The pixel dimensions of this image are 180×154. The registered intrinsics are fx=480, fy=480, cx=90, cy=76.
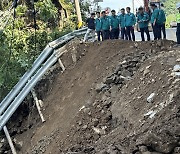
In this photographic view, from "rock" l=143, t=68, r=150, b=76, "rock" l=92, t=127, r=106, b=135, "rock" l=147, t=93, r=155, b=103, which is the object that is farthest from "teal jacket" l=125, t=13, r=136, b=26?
"rock" l=147, t=93, r=155, b=103

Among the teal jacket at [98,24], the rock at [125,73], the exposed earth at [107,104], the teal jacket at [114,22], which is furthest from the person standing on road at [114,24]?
the rock at [125,73]

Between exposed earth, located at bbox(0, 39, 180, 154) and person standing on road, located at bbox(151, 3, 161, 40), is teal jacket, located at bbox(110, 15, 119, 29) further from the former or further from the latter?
person standing on road, located at bbox(151, 3, 161, 40)

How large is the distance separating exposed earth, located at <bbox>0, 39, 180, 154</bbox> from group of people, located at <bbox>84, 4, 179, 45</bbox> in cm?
157

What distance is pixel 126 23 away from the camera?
56.1ft

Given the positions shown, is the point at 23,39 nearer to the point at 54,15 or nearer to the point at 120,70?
the point at 54,15

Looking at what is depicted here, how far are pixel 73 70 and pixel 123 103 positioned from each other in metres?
4.45

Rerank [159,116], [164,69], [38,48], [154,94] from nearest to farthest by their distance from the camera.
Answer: [159,116] < [154,94] < [164,69] < [38,48]

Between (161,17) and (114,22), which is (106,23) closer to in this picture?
(114,22)

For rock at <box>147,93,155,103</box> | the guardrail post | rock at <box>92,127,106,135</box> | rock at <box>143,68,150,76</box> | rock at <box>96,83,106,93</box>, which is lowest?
the guardrail post

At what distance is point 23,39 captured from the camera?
18.3 metres

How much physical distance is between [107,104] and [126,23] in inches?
249

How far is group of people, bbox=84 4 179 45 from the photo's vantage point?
15170mm

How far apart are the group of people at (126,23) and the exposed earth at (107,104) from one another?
1.57 metres

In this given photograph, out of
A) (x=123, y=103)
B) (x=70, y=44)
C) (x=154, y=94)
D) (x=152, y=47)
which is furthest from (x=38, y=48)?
(x=154, y=94)
